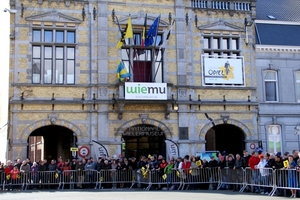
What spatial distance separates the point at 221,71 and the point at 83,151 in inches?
325

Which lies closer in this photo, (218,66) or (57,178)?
(57,178)

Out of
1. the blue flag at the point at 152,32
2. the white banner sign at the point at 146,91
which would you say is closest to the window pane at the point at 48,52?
the white banner sign at the point at 146,91

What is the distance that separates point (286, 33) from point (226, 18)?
3.85 m

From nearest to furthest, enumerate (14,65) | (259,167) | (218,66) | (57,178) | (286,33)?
(259,167) < (57,178) < (14,65) < (218,66) < (286,33)

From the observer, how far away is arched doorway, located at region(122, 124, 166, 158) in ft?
79.9

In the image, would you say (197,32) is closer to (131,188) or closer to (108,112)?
(108,112)

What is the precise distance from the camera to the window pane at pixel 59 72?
23469 millimetres

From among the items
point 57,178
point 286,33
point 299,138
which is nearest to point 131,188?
point 57,178

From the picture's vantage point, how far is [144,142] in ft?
89.8

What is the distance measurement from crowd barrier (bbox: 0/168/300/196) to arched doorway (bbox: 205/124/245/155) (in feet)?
22.0

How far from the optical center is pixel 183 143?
24328 millimetres

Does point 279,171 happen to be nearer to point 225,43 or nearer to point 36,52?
point 225,43

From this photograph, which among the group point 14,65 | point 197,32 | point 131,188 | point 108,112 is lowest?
point 131,188

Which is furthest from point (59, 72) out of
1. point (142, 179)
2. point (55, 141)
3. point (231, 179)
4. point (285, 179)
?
point (285, 179)
